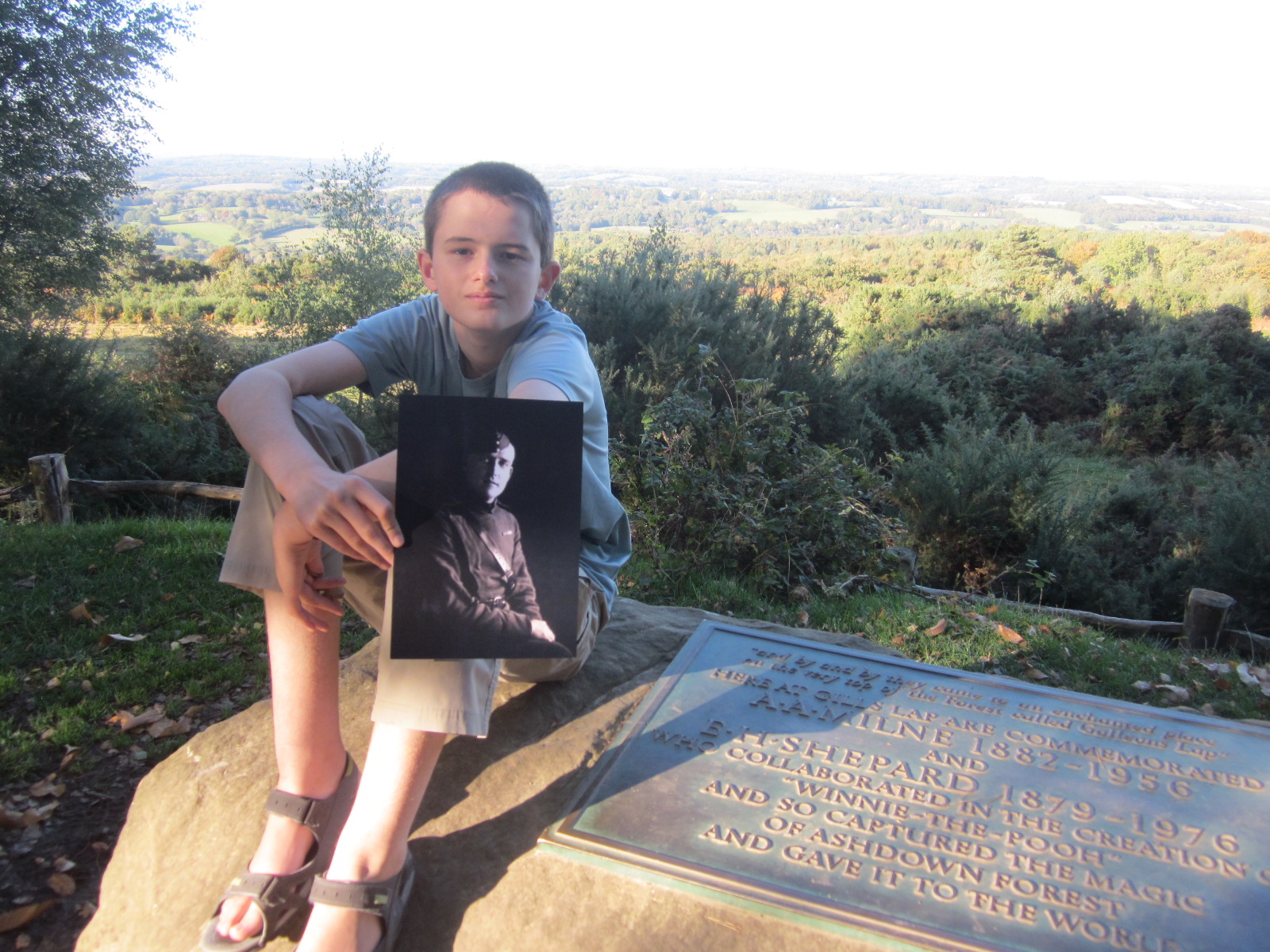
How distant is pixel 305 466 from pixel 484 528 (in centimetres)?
36

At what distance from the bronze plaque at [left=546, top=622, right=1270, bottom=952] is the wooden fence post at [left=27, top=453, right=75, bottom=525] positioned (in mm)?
4816

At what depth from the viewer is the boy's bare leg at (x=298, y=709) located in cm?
163

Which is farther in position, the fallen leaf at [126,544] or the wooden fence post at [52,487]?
the wooden fence post at [52,487]

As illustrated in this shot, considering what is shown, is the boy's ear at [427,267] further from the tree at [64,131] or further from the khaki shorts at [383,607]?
the tree at [64,131]

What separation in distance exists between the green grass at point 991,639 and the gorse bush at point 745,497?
0.72ft

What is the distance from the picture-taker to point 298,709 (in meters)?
1.66

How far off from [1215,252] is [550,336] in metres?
28.0

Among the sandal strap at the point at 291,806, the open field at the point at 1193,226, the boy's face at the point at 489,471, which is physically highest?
the open field at the point at 1193,226

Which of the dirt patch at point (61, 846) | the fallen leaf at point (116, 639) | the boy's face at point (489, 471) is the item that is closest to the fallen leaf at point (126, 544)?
the fallen leaf at point (116, 639)

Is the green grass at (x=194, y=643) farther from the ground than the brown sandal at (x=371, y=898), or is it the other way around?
the brown sandal at (x=371, y=898)

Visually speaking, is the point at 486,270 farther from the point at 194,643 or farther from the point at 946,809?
the point at 194,643

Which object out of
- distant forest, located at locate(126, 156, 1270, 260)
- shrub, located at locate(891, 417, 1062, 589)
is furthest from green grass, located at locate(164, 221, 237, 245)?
shrub, located at locate(891, 417, 1062, 589)

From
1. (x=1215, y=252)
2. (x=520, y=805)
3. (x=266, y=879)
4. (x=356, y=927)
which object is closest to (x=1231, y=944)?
(x=520, y=805)

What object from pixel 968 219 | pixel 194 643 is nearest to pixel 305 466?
pixel 194 643
